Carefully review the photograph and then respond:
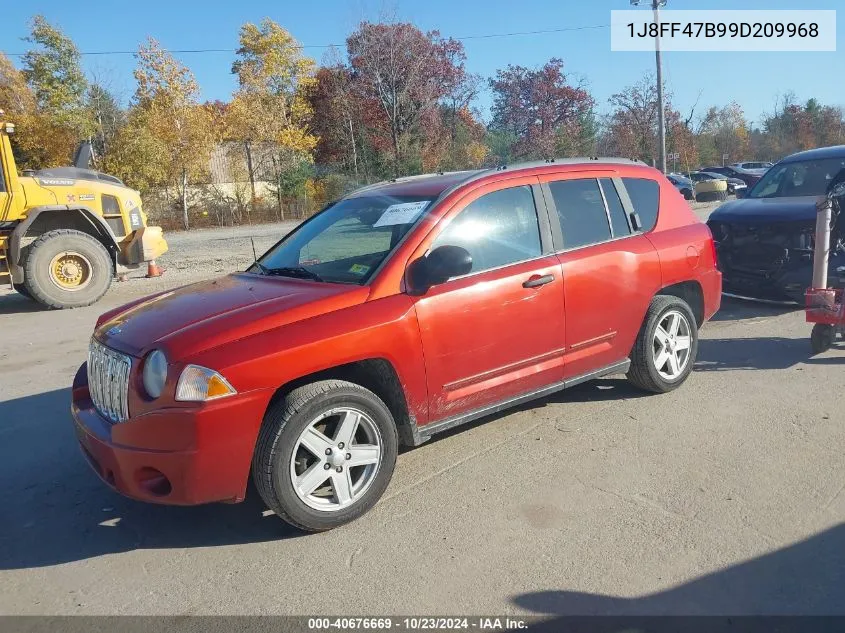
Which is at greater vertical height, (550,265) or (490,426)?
(550,265)

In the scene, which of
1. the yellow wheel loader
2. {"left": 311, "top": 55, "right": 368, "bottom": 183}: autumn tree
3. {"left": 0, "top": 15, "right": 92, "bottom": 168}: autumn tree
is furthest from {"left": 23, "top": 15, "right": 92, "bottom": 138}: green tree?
the yellow wheel loader

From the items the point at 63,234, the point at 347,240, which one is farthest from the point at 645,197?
the point at 63,234

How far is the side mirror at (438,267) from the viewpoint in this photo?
370cm

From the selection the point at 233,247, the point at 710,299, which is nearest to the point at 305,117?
the point at 233,247

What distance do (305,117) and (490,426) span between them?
127 ft

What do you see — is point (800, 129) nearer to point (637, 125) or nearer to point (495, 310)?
point (637, 125)

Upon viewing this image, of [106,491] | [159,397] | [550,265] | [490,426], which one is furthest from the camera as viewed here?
[490,426]

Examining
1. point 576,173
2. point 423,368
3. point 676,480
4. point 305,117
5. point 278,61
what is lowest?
point 676,480

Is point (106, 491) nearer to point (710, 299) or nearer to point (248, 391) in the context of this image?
point (248, 391)

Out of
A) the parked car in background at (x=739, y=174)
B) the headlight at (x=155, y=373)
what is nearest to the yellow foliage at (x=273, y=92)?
the parked car in background at (x=739, y=174)

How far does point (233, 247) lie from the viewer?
21562mm

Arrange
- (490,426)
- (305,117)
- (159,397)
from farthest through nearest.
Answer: (305,117), (490,426), (159,397)

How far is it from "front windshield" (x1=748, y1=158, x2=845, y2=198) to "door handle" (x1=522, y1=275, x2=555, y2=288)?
19.0 feet

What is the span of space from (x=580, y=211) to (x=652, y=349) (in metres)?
1.17
